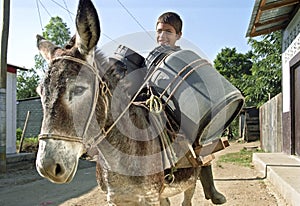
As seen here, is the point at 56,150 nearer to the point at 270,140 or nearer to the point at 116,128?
the point at 116,128

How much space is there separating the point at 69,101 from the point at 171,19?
1.81 meters

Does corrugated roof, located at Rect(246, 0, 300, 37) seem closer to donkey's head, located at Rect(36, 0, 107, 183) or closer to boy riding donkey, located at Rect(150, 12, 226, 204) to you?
boy riding donkey, located at Rect(150, 12, 226, 204)

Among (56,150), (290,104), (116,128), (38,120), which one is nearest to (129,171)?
(116,128)

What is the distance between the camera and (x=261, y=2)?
7.41 m

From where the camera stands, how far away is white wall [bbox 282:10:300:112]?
8.49 meters

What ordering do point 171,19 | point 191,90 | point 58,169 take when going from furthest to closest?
point 171,19 < point 191,90 < point 58,169

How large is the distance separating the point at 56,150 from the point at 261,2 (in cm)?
668

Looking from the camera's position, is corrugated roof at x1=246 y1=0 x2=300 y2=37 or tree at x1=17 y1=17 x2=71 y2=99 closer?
corrugated roof at x1=246 y1=0 x2=300 y2=37

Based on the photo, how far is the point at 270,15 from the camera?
9266 mm

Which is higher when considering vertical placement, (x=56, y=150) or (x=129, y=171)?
(x=56, y=150)

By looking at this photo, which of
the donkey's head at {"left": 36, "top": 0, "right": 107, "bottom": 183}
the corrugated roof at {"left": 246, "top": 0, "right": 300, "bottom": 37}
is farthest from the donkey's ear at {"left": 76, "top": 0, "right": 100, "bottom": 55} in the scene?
the corrugated roof at {"left": 246, "top": 0, "right": 300, "bottom": 37}

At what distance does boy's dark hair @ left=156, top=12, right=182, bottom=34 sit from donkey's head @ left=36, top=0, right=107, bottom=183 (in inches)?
58.2

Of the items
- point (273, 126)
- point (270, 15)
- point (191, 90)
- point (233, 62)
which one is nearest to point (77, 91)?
point (191, 90)

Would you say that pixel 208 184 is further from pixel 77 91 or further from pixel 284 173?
pixel 284 173
